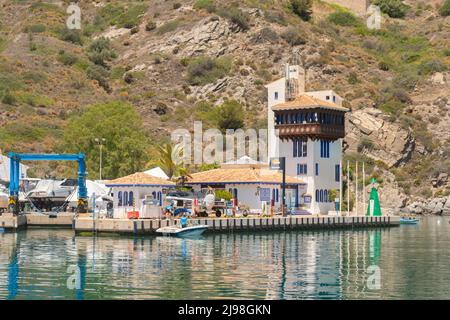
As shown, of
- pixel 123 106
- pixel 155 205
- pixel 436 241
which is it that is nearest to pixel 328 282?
pixel 436 241

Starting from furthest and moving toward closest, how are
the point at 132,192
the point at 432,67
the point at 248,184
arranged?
the point at 432,67 → the point at 248,184 → the point at 132,192

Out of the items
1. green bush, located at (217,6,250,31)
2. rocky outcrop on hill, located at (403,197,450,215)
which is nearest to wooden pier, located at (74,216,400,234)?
rocky outcrop on hill, located at (403,197,450,215)

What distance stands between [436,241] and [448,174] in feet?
209

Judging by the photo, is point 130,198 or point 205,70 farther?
point 205,70

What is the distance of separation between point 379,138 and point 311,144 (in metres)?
41.7

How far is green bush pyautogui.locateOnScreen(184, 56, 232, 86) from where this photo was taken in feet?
558

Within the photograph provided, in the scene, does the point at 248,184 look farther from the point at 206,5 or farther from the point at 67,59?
the point at 206,5

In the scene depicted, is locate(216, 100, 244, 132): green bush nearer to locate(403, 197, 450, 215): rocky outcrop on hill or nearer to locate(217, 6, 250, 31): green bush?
locate(403, 197, 450, 215): rocky outcrop on hill

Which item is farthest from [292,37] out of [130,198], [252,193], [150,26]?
[130,198]

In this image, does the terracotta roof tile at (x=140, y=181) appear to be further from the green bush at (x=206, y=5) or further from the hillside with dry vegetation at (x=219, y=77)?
the green bush at (x=206, y=5)

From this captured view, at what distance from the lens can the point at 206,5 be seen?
186m

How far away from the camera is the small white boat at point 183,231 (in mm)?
83562

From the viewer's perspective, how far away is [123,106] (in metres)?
133
